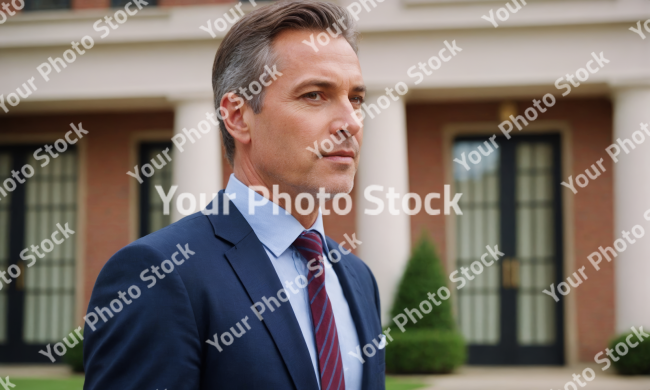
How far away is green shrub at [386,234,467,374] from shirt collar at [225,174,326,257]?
6946 millimetres

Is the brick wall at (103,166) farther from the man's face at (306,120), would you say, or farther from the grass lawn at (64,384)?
the man's face at (306,120)

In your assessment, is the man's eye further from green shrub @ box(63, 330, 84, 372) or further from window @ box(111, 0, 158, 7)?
window @ box(111, 0, 158, 7)

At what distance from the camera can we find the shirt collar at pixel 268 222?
1466 millimetres

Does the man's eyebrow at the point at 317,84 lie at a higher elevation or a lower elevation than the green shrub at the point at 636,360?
→ higher

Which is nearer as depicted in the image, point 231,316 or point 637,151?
point 231,316

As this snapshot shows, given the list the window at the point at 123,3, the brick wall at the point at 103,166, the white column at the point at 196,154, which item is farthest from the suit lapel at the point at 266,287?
the brick wall at the point at 103,166

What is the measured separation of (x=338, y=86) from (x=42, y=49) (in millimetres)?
→ 8879

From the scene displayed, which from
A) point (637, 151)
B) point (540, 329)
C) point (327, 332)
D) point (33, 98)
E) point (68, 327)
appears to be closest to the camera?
point (327, 332)

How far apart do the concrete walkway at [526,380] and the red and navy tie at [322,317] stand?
6171mm

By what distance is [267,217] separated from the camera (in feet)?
4.85

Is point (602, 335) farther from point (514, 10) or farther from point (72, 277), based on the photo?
point (72, 277)

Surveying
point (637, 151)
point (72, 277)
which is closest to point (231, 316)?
point (637, 151)

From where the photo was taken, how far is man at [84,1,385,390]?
46.2 inches

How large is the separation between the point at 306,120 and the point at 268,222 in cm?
26
